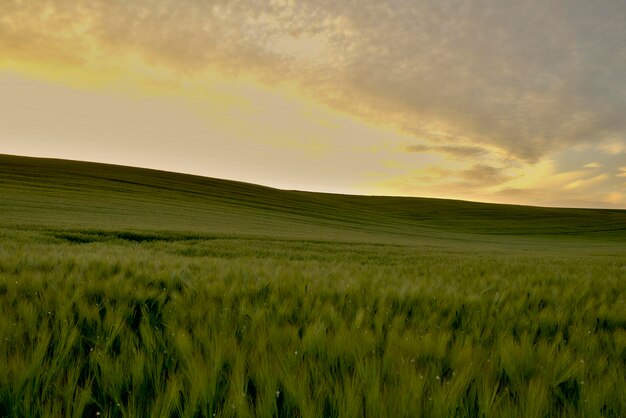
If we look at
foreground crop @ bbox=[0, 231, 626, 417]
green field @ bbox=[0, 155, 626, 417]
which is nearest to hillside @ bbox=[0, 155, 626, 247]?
green field @ bbox=[0, 155, 626, 417]

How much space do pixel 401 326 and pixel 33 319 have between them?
1.73 metres

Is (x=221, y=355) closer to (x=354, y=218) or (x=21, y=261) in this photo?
(x=21, y=261)

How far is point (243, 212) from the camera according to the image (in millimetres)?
38750

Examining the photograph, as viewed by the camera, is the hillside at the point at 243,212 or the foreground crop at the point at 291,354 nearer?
the foreground crop at the point at 291,354

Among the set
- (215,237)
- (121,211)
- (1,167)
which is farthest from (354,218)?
(1,167)

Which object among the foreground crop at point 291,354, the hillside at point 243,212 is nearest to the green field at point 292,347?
the foreground crop at point 291,354

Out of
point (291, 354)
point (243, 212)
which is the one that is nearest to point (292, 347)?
point (291, 354)

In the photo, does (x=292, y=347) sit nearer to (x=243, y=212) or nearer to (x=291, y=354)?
(x=291, y=354)

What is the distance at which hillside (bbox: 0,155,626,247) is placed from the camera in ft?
82.1

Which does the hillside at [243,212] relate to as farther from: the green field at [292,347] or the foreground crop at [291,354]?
the foreground crop at [291,354]

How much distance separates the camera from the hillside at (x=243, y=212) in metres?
25.0

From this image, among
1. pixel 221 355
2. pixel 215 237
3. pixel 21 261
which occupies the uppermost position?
pixel 221 355

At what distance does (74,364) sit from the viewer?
131 cm

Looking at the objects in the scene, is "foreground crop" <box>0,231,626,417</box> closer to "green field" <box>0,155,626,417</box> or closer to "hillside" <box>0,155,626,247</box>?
"green field" <box>0,155,626,417</box>
